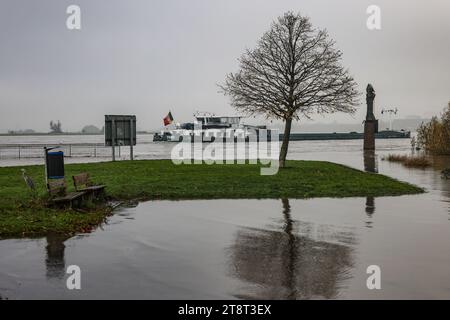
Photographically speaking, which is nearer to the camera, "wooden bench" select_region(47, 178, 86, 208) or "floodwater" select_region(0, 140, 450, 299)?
"floodwater" select_region(0, 140, 450, 299)

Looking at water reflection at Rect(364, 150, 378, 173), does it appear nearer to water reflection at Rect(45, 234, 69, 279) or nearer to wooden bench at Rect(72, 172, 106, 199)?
wooden bench at Rect(72, 172, 106, 199)

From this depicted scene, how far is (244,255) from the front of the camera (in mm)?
8156

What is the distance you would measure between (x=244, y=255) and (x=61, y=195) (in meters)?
6.64

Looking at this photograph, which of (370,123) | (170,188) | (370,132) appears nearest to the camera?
(170,188)

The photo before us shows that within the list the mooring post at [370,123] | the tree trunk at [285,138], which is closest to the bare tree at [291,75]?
the tree trunk at [285,138]

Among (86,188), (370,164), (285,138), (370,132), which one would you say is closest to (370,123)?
(370,132)

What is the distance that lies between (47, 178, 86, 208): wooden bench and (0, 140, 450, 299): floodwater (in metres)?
1.19

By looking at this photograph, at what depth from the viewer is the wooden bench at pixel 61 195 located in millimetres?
12086

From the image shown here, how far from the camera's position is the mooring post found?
146 ft

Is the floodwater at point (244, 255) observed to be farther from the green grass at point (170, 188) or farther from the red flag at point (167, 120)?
the red flag at point (167, 120)

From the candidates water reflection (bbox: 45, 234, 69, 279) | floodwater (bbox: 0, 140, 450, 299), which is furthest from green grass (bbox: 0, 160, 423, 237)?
floodwater (bbox: 0, 140, 450, 299)

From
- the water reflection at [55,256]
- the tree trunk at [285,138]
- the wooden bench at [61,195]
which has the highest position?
the tree trunk at [285,138]

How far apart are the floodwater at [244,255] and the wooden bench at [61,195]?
119cm

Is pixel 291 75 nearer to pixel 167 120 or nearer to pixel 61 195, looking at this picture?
pixel 61 195
